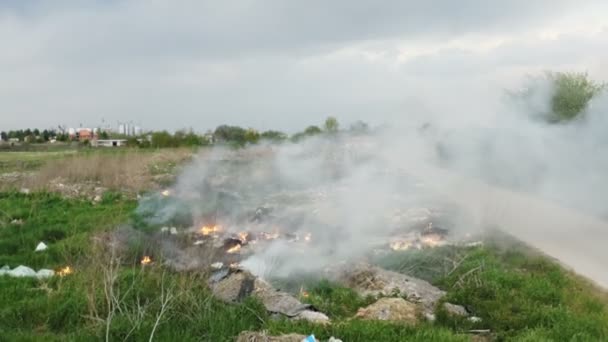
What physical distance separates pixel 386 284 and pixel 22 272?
191 inches

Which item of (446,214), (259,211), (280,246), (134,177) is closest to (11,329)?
(280,246)

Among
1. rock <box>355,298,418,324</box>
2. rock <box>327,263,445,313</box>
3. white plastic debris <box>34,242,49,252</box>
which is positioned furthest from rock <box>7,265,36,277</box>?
rock <box>355,298,418,324</box>

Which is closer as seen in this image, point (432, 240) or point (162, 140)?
point (432, 240)

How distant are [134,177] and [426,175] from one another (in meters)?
8.91

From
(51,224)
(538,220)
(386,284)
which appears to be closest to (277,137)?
(51,224)

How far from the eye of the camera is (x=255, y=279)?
248 inches

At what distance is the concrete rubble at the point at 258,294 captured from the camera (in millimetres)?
5363

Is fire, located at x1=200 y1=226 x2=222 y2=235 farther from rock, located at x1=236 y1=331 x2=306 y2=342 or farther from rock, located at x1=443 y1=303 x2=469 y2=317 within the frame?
rock, located at x1=236 y1=331 x2=306 y2=342

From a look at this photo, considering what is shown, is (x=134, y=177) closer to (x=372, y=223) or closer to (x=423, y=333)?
→ (x=372, y=223)

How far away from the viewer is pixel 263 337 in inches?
171

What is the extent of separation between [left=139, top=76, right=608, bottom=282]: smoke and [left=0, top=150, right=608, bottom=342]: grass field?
5.09ft

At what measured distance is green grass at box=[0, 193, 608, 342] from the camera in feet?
15.6

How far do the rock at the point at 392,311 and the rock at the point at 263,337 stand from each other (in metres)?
1.17

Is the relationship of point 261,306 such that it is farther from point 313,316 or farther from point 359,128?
point 359,128
